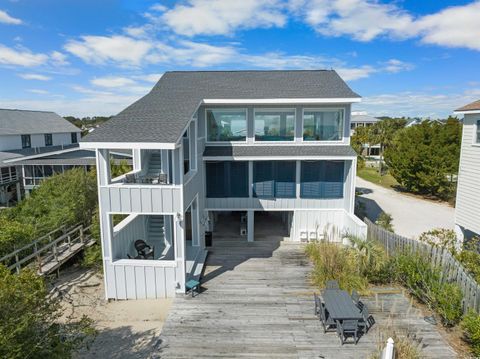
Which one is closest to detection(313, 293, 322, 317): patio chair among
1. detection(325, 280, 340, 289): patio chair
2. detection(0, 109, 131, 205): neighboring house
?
detection(325, 280, 340, 289): patio chair

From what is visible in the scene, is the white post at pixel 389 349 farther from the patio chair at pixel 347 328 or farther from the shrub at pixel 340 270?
the shrub at pixel 340 270

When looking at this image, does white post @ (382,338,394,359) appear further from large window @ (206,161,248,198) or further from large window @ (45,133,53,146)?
large window @ (45,133,53,146)

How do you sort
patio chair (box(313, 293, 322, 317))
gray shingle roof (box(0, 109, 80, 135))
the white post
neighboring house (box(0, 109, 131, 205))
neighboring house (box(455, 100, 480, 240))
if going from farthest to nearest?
gray shingle roof (box(0, 109, 80, 135)) → neighboring house (box(0, 109, 131, 205)) → neighboring house (box(455, 100, 480, 240)) → patio chair (box(313, 293, 322, 317)) → the white post

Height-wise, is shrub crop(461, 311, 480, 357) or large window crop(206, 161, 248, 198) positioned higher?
large window crop(206, 161, 248, 198)

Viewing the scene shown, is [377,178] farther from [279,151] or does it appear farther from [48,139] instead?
[48,139]

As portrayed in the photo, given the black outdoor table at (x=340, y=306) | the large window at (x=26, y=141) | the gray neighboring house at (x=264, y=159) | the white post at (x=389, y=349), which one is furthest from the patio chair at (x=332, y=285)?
the large window at (x=26, y=141)

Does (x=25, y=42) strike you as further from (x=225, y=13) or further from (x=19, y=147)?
(x=19, y=147)

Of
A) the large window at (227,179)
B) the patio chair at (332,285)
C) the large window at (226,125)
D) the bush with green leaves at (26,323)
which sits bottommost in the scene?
the patio chair at (332,285)
